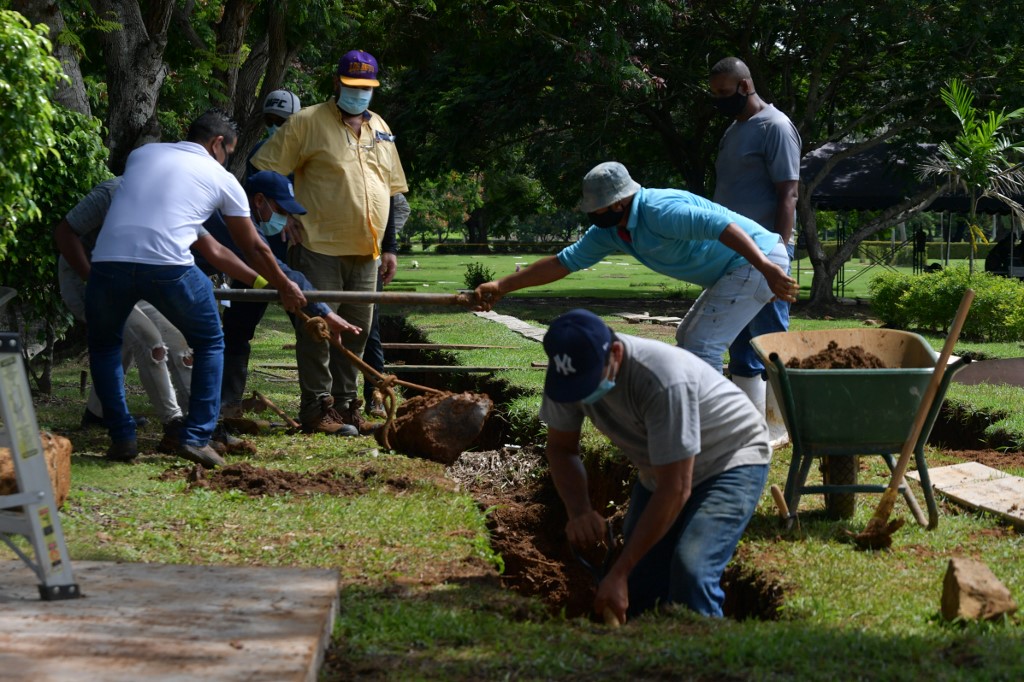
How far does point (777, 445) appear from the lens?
694 cm

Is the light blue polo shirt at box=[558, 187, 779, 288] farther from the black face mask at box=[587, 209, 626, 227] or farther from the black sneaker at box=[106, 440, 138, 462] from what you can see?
the black sneaker at box=[106, 440, 138, 462]

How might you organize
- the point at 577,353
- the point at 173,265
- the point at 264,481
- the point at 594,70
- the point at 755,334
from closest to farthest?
the point at 577,353, the point at 173,265, the point at 264,481, the point at 755,334, the point at 594,70

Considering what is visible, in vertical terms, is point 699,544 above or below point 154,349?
below

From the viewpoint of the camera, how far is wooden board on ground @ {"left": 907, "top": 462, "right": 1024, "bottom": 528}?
5594mm

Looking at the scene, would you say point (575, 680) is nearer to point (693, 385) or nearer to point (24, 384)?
point (693, 385)

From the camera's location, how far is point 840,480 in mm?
5602

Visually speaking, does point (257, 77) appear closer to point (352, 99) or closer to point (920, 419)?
point (352, 99)

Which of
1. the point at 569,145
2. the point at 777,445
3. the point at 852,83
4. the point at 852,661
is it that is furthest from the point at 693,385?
the point at 852,83

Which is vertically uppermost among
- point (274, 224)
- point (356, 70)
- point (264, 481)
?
point (356, 70)

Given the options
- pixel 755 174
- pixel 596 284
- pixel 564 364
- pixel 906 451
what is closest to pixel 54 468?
pixel 564 364

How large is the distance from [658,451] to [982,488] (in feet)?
8.92

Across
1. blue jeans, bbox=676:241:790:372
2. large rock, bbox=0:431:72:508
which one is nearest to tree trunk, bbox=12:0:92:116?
large rock, bbox=0:431:72:508

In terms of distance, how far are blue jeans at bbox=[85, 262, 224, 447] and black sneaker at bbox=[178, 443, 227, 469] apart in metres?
0.03

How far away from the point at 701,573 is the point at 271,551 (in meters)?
1.92
